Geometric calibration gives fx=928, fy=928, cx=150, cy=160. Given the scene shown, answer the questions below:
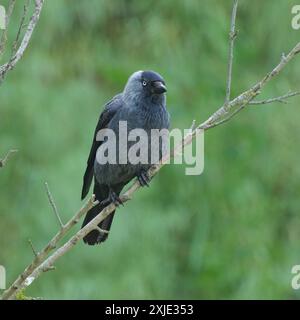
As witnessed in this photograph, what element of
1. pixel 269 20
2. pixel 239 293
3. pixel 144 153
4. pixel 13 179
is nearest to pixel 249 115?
pixel 269 20

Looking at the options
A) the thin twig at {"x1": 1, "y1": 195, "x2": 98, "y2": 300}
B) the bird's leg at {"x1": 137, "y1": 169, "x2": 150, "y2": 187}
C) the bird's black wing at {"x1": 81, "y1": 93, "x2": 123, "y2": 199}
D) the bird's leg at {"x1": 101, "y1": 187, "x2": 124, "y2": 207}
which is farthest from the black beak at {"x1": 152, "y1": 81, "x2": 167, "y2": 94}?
the thin twig at {"x1": 1, "y1": 195, "x2": 98, "y2": 300}

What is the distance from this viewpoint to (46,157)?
8867 millimetres

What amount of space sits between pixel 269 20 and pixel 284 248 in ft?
7.91

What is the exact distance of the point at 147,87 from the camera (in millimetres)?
4863

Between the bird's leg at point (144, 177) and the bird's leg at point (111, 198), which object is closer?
the bird's leg at point (144, 177)

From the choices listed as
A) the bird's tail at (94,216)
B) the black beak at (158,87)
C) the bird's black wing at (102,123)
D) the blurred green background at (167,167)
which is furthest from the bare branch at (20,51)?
the blurred green background at (167,167)

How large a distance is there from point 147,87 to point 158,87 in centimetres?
8

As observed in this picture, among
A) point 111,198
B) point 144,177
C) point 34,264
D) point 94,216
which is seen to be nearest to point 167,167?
point 94,216

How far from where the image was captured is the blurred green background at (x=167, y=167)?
882 cm

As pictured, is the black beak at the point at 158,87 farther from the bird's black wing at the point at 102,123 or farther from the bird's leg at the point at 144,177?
the bird's leg at the point at 144,177

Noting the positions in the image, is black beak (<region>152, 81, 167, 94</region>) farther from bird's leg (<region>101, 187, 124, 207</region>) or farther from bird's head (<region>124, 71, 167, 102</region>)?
bird's leg (<region>101, 187, 124, 207</region>)

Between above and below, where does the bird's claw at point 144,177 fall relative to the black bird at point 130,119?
below

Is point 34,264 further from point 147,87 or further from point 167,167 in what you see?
point 167,167

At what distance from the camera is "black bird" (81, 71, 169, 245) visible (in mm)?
4795
